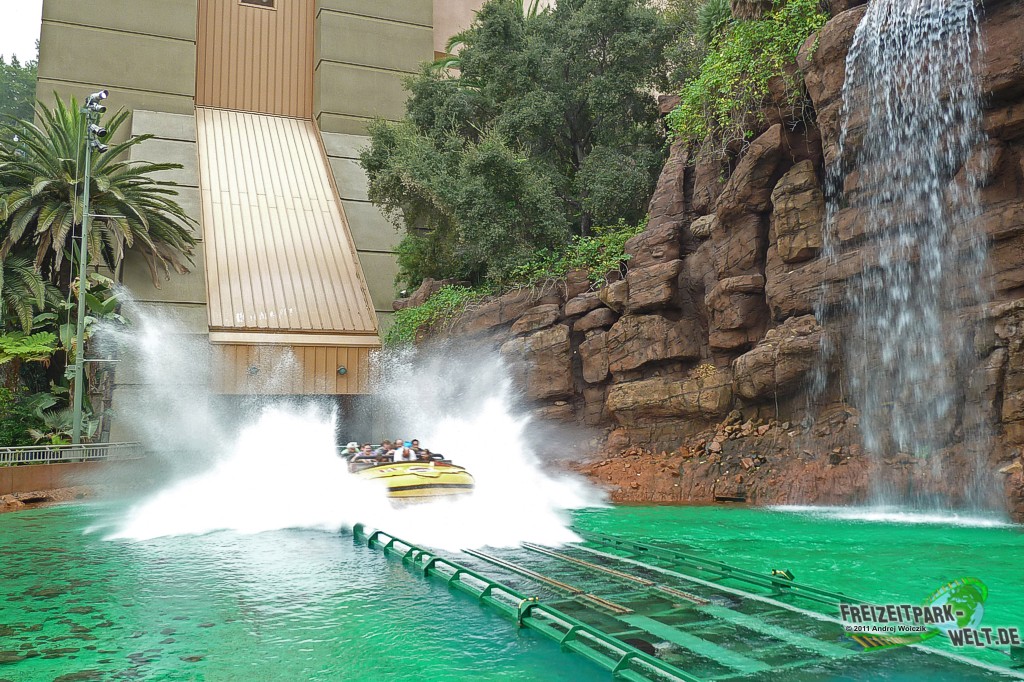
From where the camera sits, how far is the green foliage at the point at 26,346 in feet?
78.6

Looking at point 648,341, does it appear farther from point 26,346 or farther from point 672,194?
point 26,346

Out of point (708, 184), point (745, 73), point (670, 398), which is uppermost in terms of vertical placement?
point (745, 73)

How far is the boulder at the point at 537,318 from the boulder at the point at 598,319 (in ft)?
3.41

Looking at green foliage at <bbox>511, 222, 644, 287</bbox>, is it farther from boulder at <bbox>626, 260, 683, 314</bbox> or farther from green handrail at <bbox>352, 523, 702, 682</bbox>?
green handrail at <bbox>352, 523, 702, 682</bbox>

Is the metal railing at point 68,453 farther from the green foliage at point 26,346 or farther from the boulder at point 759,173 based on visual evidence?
the boulder at point 759,173

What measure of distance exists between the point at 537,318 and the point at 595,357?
2.45 meters

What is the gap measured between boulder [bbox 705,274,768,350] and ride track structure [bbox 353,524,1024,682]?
28.2ft

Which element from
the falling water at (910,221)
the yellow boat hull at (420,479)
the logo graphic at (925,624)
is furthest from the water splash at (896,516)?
the yellow boat hull at (420,479)

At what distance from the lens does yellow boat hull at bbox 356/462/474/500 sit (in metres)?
13.3

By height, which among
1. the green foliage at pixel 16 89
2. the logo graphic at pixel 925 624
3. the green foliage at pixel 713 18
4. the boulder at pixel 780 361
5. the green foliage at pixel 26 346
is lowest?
the logo graphic at pixel 925 624

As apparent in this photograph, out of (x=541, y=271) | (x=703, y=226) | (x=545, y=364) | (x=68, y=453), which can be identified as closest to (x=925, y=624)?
(x=703, y=226)

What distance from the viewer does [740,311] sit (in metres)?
17.4

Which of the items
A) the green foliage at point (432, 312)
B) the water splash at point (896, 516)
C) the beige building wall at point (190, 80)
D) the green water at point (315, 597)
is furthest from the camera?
the beige building wall at point (190, 80)

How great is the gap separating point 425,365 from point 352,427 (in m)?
5.02
